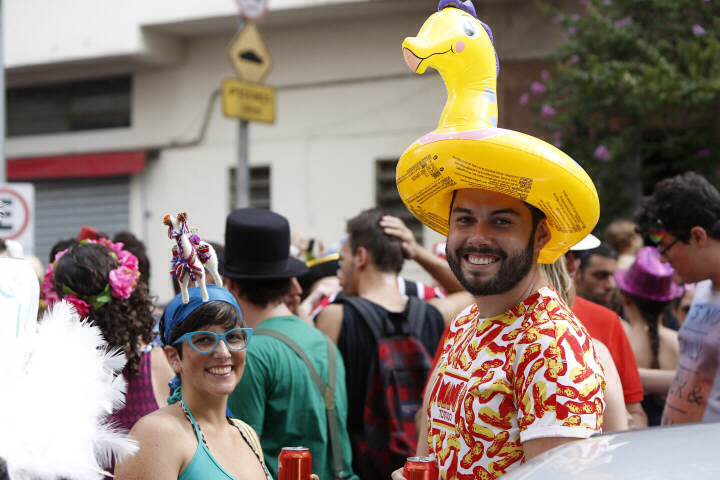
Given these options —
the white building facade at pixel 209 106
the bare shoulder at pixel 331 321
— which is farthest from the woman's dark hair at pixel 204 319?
the white building facade at pixel 209 106

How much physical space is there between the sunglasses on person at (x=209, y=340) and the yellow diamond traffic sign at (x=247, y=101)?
650 centimetres

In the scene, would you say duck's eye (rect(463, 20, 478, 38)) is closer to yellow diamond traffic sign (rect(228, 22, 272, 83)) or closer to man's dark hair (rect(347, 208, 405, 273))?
man's dark hair (rect(347, 208, 405, 273))

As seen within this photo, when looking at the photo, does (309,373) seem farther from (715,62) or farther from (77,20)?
(77,20)

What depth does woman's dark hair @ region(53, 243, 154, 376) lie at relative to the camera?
12.6 ft

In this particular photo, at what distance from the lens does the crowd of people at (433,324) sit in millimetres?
2689

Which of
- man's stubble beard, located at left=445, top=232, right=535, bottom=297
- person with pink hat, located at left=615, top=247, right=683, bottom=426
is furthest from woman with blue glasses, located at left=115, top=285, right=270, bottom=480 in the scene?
person with pink hat, located at left=615, top=247, right=683, bottom=426

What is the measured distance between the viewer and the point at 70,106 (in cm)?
1605

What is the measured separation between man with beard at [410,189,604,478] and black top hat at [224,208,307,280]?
4.80 ft

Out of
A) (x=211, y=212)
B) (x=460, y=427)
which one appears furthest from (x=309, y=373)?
A: (x=211, y=212)

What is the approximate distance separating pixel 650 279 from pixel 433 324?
51.5 inches

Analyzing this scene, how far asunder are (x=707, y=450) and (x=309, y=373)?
2.24m

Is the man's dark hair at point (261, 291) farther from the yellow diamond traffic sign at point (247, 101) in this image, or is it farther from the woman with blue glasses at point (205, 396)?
the yellow diamond traffic sign at point (247, 101)

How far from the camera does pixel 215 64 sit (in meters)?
14.8

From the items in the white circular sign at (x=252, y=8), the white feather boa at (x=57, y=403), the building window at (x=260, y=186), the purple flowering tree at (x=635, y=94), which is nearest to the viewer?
the white feather boa at (x=57, y=403)
